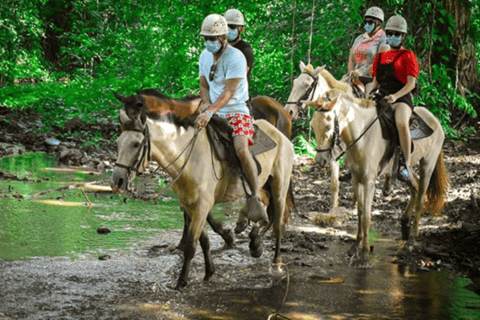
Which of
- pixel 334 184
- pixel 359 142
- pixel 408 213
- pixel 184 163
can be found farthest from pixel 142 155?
pixel 334 184

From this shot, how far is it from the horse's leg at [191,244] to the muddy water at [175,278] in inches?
5.3

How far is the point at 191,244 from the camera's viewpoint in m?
5.97

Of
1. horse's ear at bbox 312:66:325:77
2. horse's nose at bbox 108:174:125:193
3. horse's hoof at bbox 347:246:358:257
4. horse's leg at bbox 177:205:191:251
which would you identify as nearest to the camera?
horse's nose at bbox 108:174:125:193

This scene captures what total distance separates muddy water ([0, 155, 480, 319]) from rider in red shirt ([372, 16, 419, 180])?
154cm

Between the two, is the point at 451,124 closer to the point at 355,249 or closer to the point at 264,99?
the point at 264,99

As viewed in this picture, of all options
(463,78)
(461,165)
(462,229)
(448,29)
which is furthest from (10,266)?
(463,78)

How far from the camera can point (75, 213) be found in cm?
906

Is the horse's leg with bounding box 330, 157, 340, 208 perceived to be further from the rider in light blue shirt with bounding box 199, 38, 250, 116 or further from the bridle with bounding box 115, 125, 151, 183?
the bridle with bounding box 115, 125, 151, 183

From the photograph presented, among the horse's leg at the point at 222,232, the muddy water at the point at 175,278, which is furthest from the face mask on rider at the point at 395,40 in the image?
the horse's leg at the point at 222,232

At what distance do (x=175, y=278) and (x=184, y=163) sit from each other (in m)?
1.27

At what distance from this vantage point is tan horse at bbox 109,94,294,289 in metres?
5.44

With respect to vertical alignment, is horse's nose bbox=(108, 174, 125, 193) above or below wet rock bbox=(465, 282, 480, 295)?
above

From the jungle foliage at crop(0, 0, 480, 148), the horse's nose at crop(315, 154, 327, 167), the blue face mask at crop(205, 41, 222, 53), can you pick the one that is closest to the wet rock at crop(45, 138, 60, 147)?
the jungle foliage at crop(0, 0, 480, 148)

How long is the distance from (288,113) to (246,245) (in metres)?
2.55
